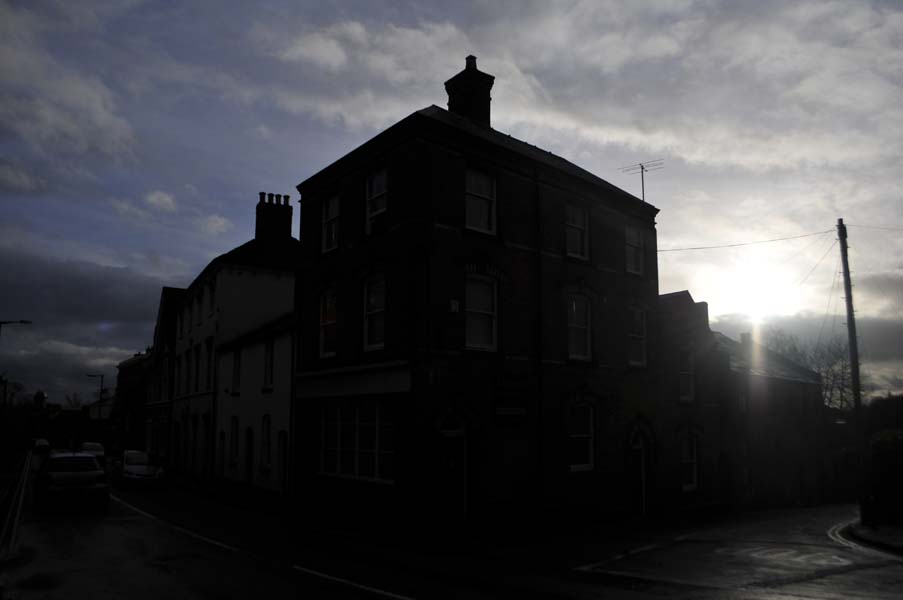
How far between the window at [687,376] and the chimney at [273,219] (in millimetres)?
21816

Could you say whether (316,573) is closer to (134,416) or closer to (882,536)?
(882,536)

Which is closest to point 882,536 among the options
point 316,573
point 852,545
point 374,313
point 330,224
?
point 852,545

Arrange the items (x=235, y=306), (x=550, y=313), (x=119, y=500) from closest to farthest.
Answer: (x=550, y=313), (x=119, y=500), (x=235, y=306)

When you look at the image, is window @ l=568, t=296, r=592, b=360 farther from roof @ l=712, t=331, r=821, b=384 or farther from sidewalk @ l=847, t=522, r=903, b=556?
roof @ l=712, t=331, r=821, b=384

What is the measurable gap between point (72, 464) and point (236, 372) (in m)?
11.3

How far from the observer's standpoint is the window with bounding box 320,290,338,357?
76.8 ft

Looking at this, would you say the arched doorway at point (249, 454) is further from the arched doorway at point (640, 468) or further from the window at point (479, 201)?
the arched doorway at point (640, 468)

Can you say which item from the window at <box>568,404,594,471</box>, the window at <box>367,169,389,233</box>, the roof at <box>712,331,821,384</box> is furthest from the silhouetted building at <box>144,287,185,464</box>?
the roof at <box>712,331,821,384</box>

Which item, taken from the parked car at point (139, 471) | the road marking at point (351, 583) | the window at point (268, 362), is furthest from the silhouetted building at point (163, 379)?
the road marking at point (351, 583)

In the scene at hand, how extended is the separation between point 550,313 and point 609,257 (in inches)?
176

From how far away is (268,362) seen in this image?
2952 cm

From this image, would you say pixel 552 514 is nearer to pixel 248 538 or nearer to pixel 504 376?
pixel 504 376

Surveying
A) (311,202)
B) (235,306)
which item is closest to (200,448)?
(235,306)

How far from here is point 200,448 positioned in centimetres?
3803
